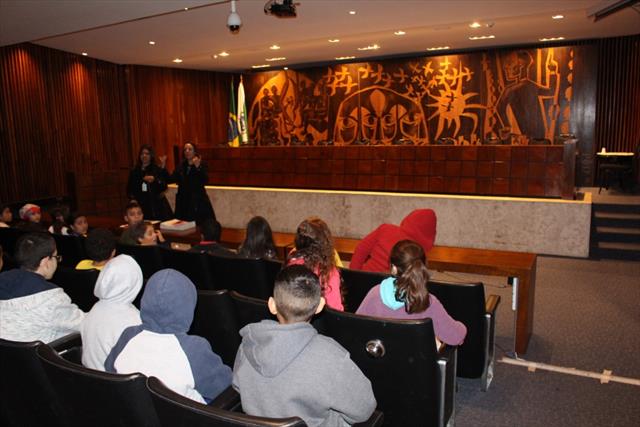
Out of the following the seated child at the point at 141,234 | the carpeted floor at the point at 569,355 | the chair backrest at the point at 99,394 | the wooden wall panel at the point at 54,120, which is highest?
the wooden wall panel at the point at 54,120

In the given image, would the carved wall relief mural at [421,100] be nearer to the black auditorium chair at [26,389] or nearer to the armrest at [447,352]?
the armrest at [447,352]

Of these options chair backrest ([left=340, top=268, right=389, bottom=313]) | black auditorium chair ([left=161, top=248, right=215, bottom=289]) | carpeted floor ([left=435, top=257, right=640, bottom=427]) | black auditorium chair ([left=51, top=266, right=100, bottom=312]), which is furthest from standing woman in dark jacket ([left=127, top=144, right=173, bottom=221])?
chair backrest ([left=340, top=268, right=389, bottom=313])

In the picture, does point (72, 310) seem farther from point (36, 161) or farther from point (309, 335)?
point (36, 161)

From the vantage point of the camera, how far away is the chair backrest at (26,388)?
6.19ft

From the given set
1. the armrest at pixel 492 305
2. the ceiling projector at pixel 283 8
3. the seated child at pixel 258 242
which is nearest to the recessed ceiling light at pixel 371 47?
the ceiling projector at pixel 283 8

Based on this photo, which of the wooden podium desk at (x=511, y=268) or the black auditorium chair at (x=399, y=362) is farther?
→ the wooden podium desk at (x=511, y=268)

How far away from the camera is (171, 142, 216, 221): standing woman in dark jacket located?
5832 mm

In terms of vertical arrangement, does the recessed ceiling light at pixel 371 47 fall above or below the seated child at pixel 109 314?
above

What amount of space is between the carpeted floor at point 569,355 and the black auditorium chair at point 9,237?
3755 millimetres

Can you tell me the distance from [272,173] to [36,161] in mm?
4231

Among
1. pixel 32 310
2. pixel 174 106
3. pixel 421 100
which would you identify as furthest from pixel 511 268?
pixel 174 106

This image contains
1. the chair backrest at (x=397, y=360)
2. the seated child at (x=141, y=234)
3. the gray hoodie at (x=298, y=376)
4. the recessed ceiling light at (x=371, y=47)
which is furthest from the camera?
the recessed ceiling light at (x=371, y=47)

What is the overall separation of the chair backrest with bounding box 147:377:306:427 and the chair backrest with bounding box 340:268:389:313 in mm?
1553

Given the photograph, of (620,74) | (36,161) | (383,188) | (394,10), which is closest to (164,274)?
(394,10)
